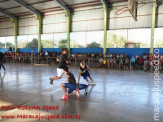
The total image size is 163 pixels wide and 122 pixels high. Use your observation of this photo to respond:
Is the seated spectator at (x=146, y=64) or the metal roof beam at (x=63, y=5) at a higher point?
the metal roof beam at (x=63, y=5)

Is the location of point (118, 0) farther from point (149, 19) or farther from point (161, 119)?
point (161, 119)

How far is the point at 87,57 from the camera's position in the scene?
19984 mm

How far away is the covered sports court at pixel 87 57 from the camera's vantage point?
4535mm

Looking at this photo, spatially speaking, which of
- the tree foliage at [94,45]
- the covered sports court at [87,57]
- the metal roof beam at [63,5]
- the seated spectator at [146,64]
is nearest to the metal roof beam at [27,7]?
the covered sports court at [87,57]

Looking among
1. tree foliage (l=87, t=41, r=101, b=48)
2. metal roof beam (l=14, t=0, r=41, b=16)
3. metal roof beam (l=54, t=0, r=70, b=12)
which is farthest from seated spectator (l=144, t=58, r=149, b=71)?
metal roof beam (l=14, t=0, r=41, b=16)

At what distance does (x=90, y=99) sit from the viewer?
5.61 metres

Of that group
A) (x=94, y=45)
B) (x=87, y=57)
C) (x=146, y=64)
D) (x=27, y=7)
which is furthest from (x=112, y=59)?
(x=27, y=7)

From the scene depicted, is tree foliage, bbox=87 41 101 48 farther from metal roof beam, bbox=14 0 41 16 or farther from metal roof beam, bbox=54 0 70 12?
metal roof beam, bbox=14 0 41 16

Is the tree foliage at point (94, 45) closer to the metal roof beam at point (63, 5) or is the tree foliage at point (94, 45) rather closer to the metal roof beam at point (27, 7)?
the metal roof beam at point (63, 5)

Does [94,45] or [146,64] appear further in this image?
[94,45]

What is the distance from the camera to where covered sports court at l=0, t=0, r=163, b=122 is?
454cm

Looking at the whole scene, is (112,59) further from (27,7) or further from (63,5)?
(27,7)

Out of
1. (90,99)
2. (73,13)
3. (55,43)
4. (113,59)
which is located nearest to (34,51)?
(55,43)

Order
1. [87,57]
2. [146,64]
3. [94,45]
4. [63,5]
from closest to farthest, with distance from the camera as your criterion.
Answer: [146,64], [87,57], [63,5], [94,45]
